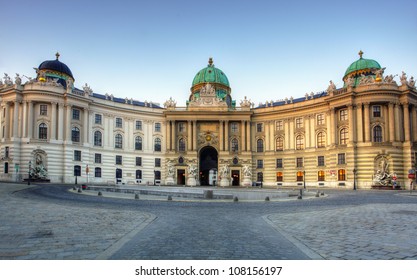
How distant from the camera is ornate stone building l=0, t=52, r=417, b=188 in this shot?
175 feet

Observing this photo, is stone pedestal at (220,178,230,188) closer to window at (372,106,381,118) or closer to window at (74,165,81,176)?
window at (74,165,81,176)

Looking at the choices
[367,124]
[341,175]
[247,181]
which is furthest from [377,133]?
[247,181]

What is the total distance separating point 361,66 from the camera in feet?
208

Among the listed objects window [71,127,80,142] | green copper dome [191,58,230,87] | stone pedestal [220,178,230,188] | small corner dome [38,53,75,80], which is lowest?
stone pedestal [220,178,230,188]

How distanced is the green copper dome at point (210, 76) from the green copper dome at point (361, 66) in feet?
100

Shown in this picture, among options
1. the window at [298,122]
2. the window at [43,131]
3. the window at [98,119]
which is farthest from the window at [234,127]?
the window at [43,131]

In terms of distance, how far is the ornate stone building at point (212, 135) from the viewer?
53.5 metres

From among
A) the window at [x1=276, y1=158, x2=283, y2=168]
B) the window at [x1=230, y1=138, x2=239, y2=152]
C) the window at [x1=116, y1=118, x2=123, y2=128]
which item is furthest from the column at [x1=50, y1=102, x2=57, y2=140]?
the window at [x1=276, y1=158, x2=283, y2=168]

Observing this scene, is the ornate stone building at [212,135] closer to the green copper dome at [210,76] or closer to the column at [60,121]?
the column at [60,121]

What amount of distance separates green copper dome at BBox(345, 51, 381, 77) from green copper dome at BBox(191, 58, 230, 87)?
100 ft

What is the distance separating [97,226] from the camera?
10.8 meters

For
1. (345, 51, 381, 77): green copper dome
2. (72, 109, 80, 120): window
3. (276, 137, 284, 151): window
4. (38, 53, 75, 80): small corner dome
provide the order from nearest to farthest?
(72, 109, 80, 120): window < (38, 53, 75, 80): small corner dome < (345, 51, 381, 77): green copper dome < (276, 137, 284, 151): window

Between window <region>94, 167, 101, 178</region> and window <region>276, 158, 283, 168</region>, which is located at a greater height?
window <region>276, 158, 283, 168</region>
